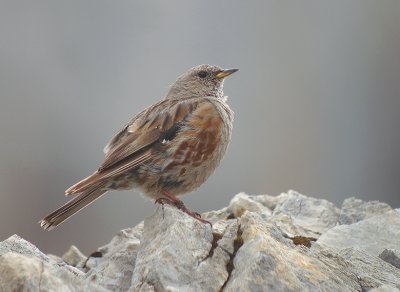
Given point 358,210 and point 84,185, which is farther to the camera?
point 358,210

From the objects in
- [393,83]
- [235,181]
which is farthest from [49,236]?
[393,83]

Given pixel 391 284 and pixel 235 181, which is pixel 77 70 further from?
pixel 391 284

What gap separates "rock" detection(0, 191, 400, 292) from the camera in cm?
519

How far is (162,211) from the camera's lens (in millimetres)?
6270

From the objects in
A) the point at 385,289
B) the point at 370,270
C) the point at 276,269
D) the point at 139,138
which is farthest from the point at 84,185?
the point at 385,289

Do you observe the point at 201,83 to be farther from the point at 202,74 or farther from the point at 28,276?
the point at 28,276

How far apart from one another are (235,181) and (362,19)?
14073 millimetres

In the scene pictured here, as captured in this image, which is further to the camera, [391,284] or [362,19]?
[362,19]

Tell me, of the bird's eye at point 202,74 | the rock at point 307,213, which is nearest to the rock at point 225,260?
the rock at point 307,213

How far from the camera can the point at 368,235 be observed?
7.00 meters

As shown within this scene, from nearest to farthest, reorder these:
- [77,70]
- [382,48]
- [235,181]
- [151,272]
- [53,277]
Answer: [53,277], [151,272], [235,181], [77,70], [382,48]

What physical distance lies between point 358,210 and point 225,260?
245cm

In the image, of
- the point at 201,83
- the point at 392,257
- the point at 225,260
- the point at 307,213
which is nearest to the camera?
the point at 225,260

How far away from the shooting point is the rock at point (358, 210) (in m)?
7.71
